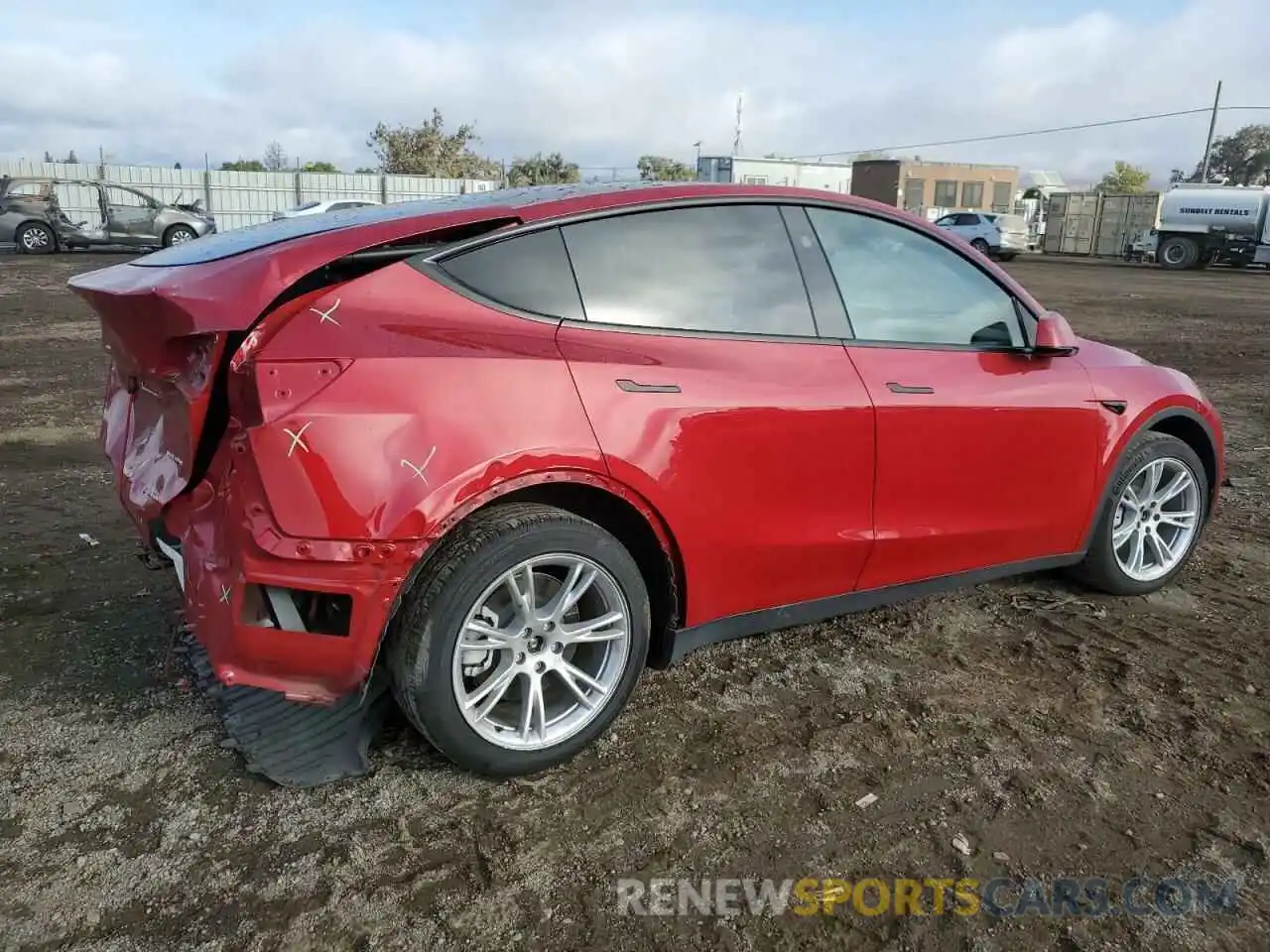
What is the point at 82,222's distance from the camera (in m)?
21.6

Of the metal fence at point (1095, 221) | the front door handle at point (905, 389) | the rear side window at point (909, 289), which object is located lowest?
the front door handle at point (905, 389)

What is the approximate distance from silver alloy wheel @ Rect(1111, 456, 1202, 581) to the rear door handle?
A: 2250 mm

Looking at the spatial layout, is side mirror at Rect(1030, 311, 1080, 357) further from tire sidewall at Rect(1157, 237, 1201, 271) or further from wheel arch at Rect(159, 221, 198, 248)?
tire sidewall at Rect(1157, 237, 1201, 271)

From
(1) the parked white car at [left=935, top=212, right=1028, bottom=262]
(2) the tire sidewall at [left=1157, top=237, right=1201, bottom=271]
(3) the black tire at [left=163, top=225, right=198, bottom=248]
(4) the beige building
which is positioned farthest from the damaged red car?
(4) the beige building

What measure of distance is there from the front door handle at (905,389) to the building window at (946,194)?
5756cm

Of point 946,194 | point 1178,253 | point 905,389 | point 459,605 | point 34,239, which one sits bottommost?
point 459,605

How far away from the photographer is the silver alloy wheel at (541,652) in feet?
8.89

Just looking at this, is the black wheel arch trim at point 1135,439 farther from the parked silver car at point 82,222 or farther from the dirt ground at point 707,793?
the parked silver car at point 82,222

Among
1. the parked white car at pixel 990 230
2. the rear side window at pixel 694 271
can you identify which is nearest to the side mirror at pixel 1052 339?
the rear side window at pixel 694 271

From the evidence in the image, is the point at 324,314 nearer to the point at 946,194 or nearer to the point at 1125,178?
the point at 946,194

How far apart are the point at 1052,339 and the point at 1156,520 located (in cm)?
117

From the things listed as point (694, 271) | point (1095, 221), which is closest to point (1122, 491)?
point (694, 271)

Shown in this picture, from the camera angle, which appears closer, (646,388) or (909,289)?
(646,388)

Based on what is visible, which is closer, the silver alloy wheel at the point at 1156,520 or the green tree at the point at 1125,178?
the silver alloy wheel at the point at 1156,520
